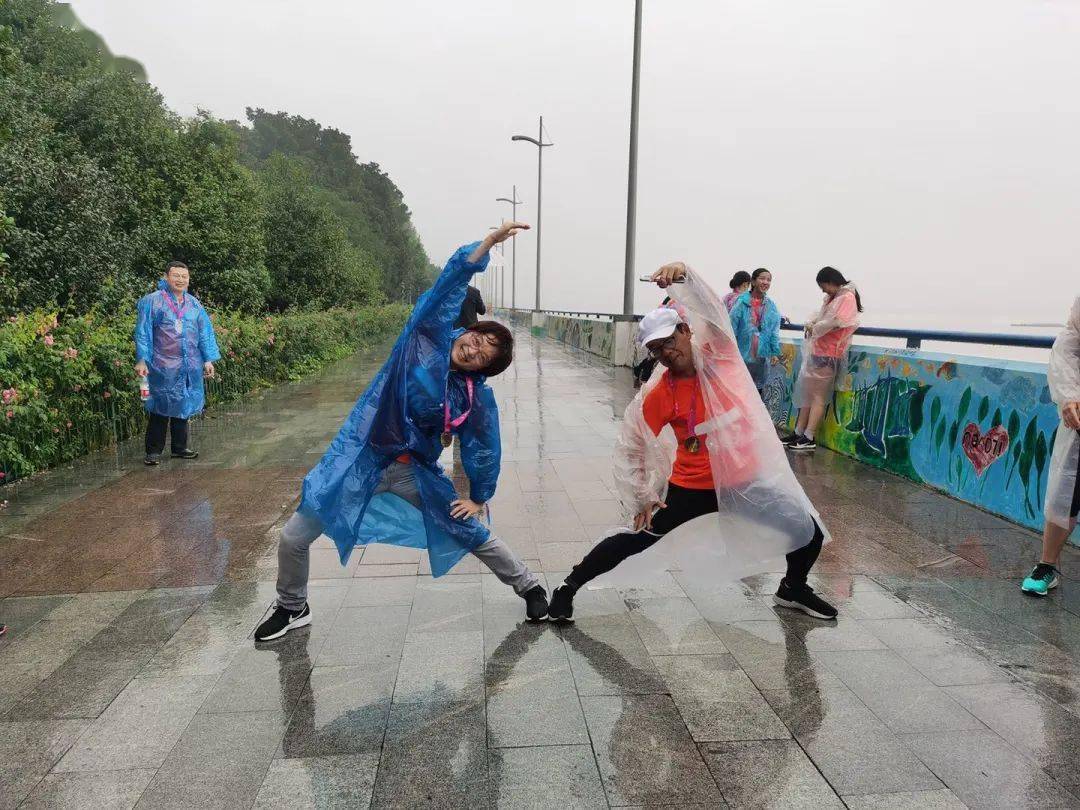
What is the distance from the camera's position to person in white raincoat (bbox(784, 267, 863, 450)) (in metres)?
7.70

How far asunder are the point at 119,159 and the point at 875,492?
1920 cm

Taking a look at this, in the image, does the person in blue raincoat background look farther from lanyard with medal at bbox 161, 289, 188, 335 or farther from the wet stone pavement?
the wet stone pavement

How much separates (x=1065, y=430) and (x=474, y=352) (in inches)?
113

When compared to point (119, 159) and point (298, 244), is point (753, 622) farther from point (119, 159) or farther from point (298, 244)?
point (298, 244)

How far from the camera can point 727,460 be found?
349cm

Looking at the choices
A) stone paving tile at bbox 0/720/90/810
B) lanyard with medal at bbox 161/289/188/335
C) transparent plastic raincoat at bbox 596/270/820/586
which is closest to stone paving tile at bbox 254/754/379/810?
stone paving tile at bbox 0/720/90/810

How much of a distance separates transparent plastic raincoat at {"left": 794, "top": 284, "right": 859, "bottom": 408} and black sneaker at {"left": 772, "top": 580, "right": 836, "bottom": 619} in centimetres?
434

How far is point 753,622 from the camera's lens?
12.4 ft

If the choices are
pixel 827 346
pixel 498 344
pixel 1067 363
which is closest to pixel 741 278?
pixel 827 346

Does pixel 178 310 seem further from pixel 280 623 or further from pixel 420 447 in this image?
pixel 420 447

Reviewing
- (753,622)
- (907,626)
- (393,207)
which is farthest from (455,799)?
(393,207)

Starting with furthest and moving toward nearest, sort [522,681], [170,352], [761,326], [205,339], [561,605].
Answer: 1. [761,326]
2. [205,339]
3. [170,352]
4. [561,605]
5. [522,681]

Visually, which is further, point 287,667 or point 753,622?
point 753,622

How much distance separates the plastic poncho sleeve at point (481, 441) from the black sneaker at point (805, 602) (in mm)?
1546
